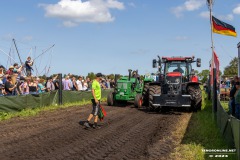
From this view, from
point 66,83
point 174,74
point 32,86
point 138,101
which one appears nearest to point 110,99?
point 138,101

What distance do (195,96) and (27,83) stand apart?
27.9ft

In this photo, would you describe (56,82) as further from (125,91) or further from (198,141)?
(198,141)

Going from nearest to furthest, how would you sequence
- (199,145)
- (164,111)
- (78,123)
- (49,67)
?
(199,145) < (78,123) < (164,111) < (49,67)

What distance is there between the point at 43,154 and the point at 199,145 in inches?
142

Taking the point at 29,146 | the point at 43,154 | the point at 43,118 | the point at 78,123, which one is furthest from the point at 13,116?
the point at 43,154

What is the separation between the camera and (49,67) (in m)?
22.9

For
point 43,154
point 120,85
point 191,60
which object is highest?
point 191,60

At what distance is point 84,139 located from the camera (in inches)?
357

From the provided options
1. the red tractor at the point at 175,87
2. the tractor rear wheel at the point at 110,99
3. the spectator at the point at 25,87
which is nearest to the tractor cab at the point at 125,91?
the tractor rear wheel at the point at 110,99

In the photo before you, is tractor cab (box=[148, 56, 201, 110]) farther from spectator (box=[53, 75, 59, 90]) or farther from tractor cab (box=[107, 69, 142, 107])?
spectator (box=[53, 75, 59, 90])

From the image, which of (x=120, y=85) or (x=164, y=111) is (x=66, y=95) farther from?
(x=164, y=111)

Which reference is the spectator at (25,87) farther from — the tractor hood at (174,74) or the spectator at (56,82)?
the tractor hood at (174,74)

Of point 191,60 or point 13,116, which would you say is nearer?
point 13,116

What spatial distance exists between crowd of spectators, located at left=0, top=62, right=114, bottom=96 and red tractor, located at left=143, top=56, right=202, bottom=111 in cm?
581
